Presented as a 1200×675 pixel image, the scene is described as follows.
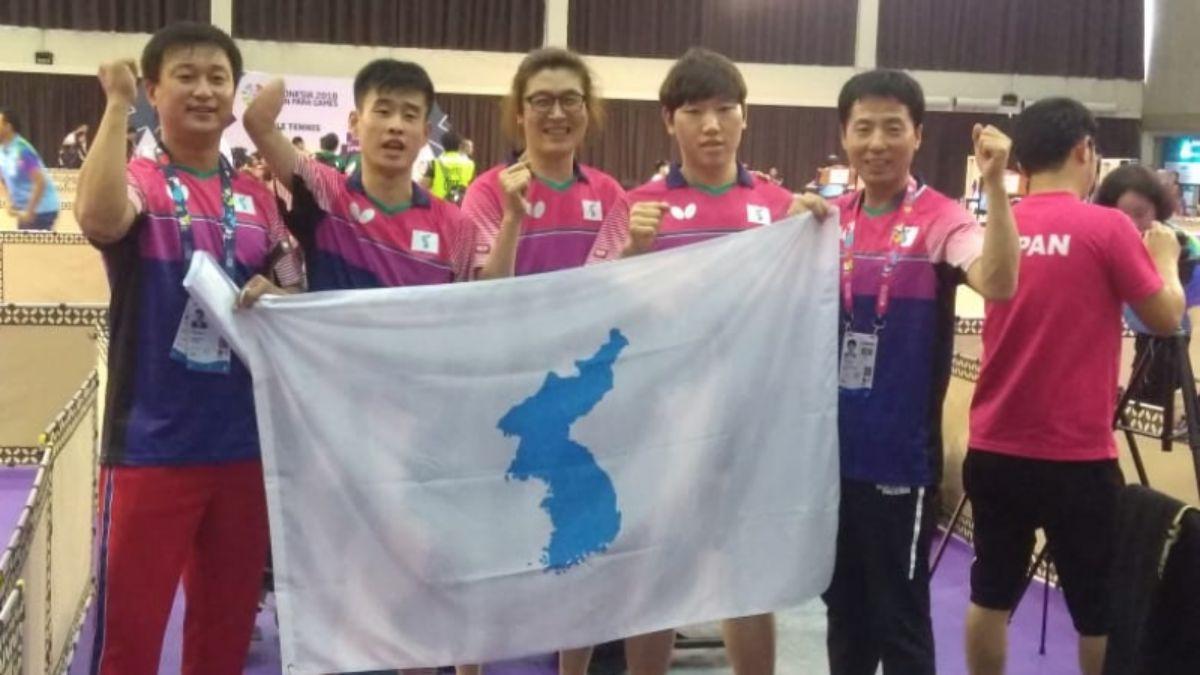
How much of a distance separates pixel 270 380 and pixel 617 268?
29.2 inches

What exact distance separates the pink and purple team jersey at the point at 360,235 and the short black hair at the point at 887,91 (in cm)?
92

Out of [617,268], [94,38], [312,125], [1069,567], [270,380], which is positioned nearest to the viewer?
[270,380]

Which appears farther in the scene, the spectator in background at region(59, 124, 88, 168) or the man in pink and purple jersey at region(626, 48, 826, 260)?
the spectator in background at region(59, 124, 88, 168)

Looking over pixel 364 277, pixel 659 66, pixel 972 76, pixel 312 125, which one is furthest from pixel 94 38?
pixel 364 277

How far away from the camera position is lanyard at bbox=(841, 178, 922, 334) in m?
2.49

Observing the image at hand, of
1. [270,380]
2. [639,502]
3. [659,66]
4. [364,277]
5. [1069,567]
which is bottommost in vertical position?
[1069,567]

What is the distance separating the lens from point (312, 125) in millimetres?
14898

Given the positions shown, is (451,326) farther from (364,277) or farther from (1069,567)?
(1069,567)

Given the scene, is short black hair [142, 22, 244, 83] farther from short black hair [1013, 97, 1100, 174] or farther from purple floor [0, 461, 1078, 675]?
purple floor [0, 461, 1078, 675]

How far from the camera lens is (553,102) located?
272 centimetres

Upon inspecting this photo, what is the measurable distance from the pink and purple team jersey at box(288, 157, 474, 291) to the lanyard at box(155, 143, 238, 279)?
6.0 inches

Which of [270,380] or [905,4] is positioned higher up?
[905,4]

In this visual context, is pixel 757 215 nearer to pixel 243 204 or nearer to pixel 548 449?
pixel 548 449

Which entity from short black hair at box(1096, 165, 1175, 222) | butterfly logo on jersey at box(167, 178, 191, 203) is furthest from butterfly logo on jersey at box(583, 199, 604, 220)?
short black hair at box(1096, 165, 1175, 222)
